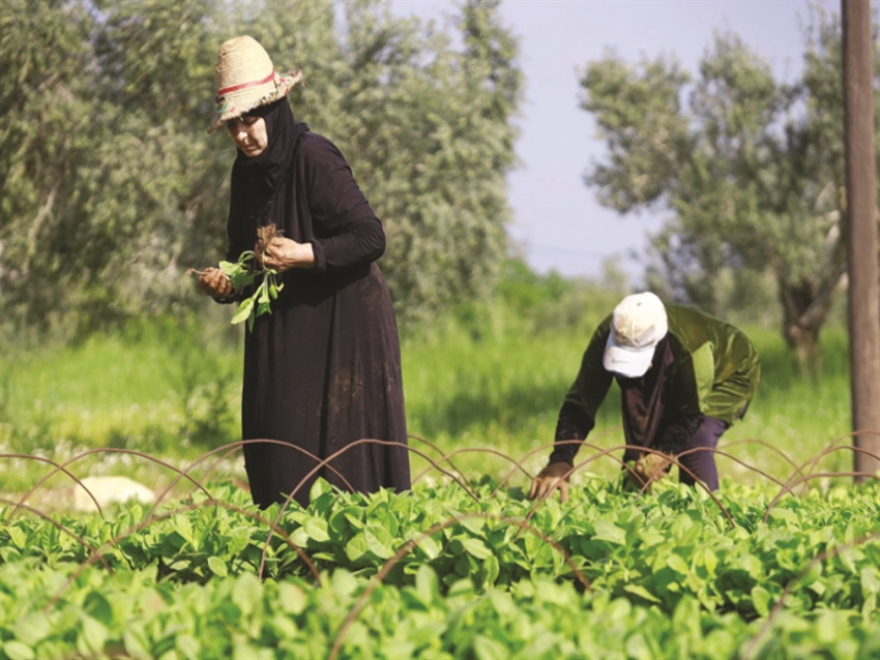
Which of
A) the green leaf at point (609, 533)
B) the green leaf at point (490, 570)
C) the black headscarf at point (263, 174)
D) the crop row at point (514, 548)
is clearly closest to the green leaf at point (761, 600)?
the crop row at point (514, 548)

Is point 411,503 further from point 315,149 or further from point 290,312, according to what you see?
point 315,149

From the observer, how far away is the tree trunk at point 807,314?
1303 centimetres

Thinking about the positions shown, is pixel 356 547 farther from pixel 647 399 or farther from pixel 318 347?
pixel 647 399

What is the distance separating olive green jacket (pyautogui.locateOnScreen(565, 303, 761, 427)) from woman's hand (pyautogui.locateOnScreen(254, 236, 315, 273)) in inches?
54.4

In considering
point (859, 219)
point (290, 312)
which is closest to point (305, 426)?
point (290, 312)

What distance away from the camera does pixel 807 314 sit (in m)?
13.1

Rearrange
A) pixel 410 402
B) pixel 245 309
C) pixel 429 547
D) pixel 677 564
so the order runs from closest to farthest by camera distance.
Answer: pixel 677 564
pixel 429 547
pixel 245 309
pixel 410 402

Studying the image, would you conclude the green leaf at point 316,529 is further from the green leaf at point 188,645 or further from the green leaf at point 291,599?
the green leaf at point 188,645

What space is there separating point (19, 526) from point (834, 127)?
1192 cm

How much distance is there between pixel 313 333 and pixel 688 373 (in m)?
1.68

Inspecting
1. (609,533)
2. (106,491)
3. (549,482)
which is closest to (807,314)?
(106,491)

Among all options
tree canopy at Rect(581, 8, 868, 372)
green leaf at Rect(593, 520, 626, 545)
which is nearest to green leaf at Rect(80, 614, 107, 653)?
green leaf at Rect(593, 520, 626, 545)

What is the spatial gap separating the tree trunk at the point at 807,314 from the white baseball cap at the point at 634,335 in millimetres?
9302

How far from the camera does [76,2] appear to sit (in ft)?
31.5
